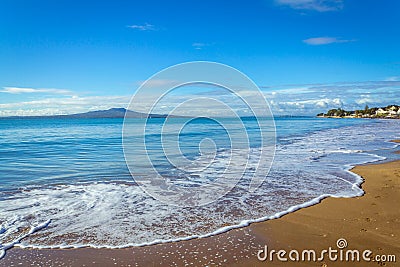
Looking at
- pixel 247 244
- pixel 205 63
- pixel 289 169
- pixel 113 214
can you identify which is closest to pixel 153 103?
pixel 205 63

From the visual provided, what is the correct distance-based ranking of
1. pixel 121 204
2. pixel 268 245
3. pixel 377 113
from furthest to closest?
1. pixel 377 113
2. pixel 121 204
3. pixel 268 245

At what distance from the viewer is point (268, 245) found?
17.1 ft

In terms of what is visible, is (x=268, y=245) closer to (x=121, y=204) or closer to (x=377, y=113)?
(x=121, y=204)

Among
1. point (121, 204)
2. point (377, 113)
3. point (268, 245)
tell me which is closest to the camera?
point (268, 245)

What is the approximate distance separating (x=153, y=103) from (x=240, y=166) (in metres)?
Result: 6.39

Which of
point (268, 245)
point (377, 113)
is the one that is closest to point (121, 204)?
point (268, 245)

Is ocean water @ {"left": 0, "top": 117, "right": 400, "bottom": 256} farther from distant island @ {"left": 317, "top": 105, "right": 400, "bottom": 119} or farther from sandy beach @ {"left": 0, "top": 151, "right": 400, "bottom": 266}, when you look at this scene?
distant island @ {"left": 317, "top": 105, "right": 400, "bottom": 119}

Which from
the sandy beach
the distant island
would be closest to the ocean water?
the sandy beach

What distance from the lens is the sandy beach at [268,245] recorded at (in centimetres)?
465

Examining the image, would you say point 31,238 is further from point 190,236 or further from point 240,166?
point 240,166

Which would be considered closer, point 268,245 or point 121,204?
point 268,245

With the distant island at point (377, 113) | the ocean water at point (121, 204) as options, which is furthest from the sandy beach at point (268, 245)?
the distant island at point (377, 113)

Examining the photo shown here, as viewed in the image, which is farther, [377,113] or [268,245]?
[377,113]

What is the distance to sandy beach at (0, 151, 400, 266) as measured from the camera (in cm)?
465
